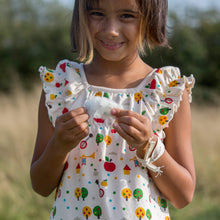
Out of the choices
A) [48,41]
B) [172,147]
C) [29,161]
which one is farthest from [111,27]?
[48,41]

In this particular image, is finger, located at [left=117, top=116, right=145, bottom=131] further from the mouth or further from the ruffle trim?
the mouth

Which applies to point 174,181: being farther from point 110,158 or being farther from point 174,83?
point 174,83

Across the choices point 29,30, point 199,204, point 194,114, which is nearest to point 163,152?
point 199,204

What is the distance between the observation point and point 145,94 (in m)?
1.64

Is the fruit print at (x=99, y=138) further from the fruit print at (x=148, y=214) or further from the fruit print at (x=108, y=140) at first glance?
the fruit print at (x=148, y=214)

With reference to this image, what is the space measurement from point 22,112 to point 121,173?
18.5 ft

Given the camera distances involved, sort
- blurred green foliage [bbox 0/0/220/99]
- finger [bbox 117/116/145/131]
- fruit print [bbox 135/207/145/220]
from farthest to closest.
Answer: blurred green foliage [bbox 0/0/220/99]
fruit print [bbox 135/207/145/220]
finger [bbox 117/116/145/131]

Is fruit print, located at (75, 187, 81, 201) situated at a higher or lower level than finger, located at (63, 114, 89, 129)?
lower

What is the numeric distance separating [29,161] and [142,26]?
13.0 feet

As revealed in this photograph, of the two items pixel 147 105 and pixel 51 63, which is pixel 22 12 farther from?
pixel 147 105

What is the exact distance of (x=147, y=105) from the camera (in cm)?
162

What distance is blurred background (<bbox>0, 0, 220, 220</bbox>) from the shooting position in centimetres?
442

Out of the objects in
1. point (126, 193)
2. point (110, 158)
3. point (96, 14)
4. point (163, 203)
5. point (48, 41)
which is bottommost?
point (48, 41)

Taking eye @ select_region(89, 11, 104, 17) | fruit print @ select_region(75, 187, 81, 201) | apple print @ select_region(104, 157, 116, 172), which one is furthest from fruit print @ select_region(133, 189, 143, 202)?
eye @ select_region(89, 11, 104, 17)
